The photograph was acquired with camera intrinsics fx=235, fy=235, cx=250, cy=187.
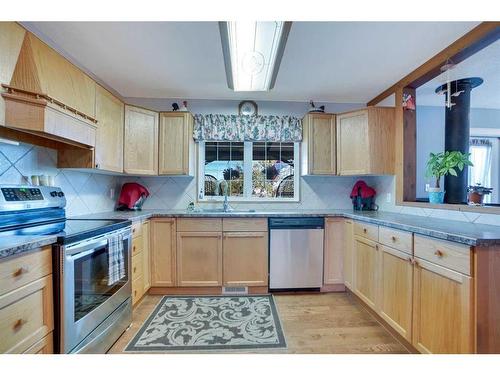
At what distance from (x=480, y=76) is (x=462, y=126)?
2.56ft

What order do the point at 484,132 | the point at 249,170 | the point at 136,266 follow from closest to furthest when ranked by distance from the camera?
the point at 136,266 → the point at 249,170 → the point at 484,132

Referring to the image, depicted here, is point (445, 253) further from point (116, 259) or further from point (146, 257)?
point (146, 257)

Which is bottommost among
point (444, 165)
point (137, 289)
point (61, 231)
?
point (137, 289)

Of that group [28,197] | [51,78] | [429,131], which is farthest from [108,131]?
[429,131]

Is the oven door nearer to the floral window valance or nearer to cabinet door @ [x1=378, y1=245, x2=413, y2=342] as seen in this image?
the floral window valance

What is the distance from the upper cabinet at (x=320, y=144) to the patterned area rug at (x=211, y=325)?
5.37 ft

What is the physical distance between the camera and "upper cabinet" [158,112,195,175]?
2830 millimetres

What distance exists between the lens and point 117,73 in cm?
241

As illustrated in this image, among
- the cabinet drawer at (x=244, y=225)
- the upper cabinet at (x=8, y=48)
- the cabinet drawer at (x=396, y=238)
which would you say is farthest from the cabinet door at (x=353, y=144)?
the upper cabinet at (x=8, y=48)

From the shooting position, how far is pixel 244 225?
2598mm

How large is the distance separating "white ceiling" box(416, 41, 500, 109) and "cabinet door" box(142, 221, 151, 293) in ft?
10.5

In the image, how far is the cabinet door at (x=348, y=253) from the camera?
250 cm
